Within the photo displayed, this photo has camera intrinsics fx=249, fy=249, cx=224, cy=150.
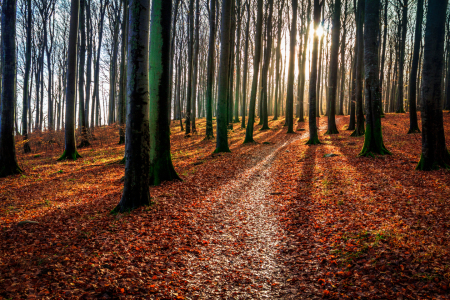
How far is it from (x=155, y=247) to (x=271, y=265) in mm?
2035

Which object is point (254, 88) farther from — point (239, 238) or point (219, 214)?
point (239, 238)

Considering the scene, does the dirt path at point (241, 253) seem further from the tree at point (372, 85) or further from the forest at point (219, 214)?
the tree at point (372, 85)

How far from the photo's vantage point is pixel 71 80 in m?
13.3

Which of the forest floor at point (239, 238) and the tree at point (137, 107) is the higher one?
the tree at point (137, 107)

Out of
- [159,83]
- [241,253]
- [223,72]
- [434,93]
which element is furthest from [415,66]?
[241,253]

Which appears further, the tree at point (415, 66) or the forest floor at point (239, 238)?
the tree at point (415, 66)

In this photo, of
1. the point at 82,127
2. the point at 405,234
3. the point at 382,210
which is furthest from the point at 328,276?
the point at 82,127

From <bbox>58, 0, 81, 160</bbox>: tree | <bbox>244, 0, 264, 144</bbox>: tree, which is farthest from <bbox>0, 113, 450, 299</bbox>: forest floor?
<bbox>244, 0, 264, 144</bbox>: tree

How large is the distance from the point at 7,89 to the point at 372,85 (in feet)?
47.6

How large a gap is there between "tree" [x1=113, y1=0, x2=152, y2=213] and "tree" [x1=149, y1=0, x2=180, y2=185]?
1.43m

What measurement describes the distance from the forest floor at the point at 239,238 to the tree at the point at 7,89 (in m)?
1.19

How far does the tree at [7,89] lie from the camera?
9.68m

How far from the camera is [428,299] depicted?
3010mm

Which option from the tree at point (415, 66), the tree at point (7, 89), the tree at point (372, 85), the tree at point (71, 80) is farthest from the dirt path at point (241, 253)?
the tree at point (415, 66)
